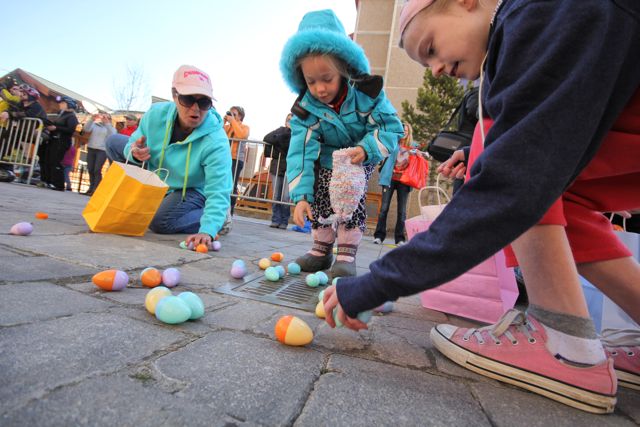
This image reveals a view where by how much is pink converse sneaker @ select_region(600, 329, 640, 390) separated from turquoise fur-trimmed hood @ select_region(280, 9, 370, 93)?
194 centimetres

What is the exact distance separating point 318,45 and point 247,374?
191cm

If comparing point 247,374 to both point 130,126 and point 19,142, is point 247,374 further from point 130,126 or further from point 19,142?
point 19,142

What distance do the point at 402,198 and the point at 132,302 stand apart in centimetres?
485

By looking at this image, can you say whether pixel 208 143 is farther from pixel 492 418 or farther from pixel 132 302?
pixel 492 418

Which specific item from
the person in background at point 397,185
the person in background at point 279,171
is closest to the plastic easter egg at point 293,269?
the person in background at point 397,185

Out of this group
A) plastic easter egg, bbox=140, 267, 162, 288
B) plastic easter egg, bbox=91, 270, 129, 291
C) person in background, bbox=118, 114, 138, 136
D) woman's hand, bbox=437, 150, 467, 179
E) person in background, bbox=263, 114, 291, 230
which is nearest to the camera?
plastic easter egg, bbox=91, 270, 129, 291

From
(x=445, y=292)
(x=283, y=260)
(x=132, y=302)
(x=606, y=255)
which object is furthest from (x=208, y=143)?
(x=606, y=255)

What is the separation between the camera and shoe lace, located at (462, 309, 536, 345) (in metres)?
1.12

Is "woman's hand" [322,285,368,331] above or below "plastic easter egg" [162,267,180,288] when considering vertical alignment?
above

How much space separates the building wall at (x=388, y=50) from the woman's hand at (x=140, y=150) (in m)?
8.54

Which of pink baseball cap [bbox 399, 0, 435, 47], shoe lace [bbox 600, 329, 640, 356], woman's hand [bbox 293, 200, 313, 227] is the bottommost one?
shoe lace [bbox 600, 329, 640, 356]

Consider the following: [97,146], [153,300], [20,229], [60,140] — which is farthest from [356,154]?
[60,140]

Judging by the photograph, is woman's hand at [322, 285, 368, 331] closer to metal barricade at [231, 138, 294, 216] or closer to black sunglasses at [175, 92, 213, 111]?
black sunglasses at [175, 92, 213, 111]

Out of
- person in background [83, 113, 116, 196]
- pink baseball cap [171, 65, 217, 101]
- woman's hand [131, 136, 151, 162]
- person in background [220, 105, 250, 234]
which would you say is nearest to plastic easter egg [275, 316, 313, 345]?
pink baseball cap [171, 65, 217, 101]
